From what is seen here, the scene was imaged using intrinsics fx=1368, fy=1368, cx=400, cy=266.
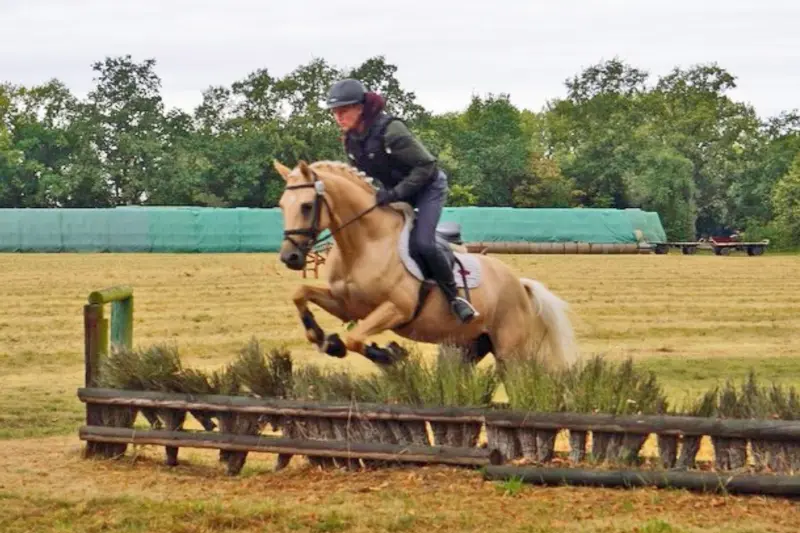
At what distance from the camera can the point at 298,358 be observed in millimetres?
18703

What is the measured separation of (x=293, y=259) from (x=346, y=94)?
4.34 ft

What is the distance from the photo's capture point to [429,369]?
30.6 feet

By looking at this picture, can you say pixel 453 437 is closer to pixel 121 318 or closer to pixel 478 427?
pixel 478 427

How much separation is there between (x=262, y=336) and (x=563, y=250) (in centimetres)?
4162

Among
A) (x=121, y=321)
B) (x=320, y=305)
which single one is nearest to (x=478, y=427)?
(x=320, y=305)

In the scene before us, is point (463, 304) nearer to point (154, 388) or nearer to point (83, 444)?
point (154, 388)

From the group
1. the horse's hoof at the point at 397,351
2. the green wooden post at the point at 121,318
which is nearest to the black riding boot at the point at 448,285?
the horse's hoof at the point at 397,351

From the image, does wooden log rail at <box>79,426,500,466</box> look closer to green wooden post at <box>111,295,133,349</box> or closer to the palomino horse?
the palomino horse

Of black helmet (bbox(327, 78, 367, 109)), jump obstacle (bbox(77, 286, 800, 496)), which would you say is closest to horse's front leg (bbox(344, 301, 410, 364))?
jump obstacle (bbox(77, 286, 800, 496))

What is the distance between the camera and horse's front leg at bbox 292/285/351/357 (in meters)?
9.80

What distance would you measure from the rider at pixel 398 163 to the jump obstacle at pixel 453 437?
1381 mm

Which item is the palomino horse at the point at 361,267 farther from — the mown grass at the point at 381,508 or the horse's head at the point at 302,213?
the mown grass at the point at 381,508

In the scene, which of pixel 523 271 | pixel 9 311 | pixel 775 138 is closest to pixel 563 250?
pixel 523 271

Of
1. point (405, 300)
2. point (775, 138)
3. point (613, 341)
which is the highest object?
point (775, 138)
